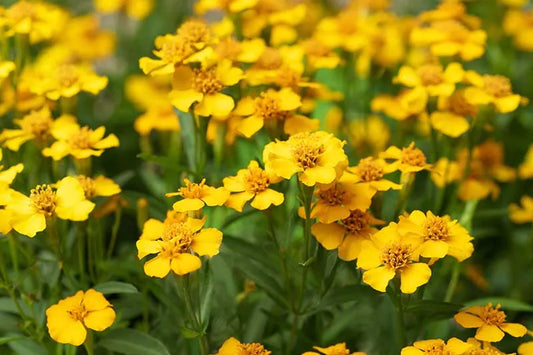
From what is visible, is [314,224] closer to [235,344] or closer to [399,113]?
[235,344]

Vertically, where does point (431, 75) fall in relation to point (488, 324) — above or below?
above

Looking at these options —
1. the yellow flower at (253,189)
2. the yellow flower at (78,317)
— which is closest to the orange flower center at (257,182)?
the yellow flower at (253,189)

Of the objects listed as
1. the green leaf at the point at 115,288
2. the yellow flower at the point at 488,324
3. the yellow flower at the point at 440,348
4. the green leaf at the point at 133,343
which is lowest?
the green leaf at the point at 133,343

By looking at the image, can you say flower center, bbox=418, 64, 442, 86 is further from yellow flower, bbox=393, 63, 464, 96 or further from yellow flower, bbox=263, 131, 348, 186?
yellow flower, bbox=263, 131, 348, 186

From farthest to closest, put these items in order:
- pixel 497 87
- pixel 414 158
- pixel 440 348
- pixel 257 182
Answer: pixel 497 87 → pixel 414 158 → pixel 257 182 → pixel 440 348

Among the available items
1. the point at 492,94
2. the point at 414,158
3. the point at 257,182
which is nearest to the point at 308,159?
the point at 257,182

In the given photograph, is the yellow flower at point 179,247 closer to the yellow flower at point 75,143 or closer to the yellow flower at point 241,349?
the yellow flower at point 241,349

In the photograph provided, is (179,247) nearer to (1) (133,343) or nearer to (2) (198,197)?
(2) (198,197)
